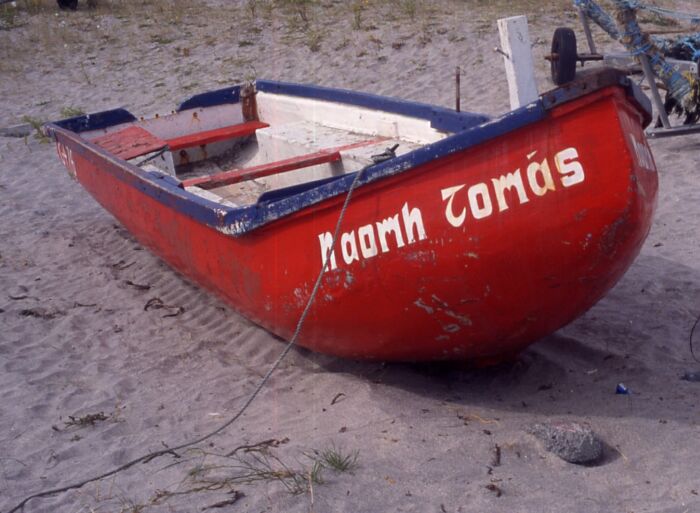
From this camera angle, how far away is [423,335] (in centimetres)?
356

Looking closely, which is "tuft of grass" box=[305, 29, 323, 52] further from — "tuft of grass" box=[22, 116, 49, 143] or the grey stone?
the grey stone

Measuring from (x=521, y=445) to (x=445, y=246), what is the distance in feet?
2.70

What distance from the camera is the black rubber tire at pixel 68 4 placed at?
14.1 m

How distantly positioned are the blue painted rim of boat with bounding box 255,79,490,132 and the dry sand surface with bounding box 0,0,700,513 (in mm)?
1304

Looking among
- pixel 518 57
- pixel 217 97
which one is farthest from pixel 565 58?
pixel 217 97

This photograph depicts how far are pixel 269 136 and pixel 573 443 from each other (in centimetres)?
365

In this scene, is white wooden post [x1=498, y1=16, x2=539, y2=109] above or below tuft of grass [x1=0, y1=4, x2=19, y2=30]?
below

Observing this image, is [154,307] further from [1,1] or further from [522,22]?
[1,1]

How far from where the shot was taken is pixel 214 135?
260 inches

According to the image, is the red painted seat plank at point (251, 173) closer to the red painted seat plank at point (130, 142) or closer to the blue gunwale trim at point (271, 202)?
the blue gunwale trim at point (271, 202)

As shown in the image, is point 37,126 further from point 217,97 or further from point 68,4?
point 68,4

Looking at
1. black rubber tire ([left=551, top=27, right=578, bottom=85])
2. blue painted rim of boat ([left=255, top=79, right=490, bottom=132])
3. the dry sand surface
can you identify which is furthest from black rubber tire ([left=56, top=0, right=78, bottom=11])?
black rubber tire ([left=551, top=27, right=578, bottom=85])

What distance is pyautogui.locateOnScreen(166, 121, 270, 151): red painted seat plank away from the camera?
21.3ft

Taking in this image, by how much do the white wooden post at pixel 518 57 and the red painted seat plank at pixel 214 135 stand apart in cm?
328
